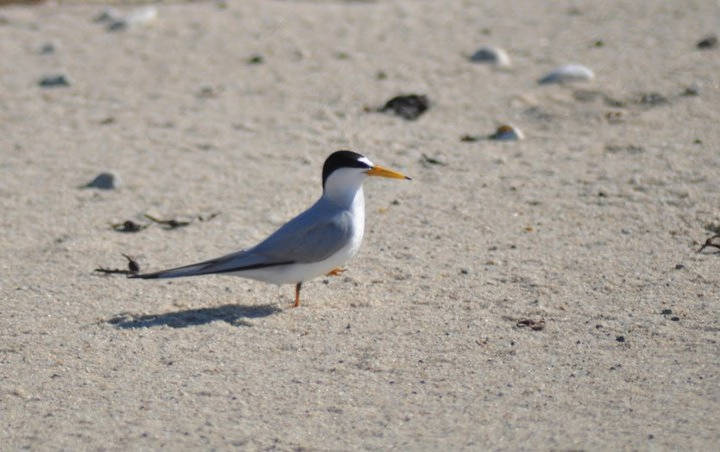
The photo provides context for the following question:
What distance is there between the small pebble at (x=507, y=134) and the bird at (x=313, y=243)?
8.05 ft

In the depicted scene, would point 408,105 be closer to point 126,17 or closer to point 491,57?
point 491,57

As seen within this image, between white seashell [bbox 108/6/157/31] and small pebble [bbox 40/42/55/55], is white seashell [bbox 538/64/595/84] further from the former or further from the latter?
small pebble [bbox 40/42/55/55]

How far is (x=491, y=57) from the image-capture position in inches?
369

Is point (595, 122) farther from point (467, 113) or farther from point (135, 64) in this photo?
point (135, 64)

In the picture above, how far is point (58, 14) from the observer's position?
11438mm

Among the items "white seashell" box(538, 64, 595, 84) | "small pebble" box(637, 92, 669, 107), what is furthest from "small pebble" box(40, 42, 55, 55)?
"small pebble" box(637, 92, 669, 107)

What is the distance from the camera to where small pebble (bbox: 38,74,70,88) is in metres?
9.08

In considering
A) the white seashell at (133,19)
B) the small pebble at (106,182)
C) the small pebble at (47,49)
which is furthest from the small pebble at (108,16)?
the small pebble at (106,182)

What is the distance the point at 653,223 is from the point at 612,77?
9.83 feet

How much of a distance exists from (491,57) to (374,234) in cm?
369

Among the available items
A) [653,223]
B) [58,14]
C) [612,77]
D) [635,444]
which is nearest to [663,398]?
[635,444]

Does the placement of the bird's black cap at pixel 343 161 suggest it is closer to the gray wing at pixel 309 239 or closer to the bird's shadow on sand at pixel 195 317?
the gray wing at pixel 309 239

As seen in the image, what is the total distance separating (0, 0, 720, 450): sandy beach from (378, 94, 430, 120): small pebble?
9 cm

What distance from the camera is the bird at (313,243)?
16.5 feet
